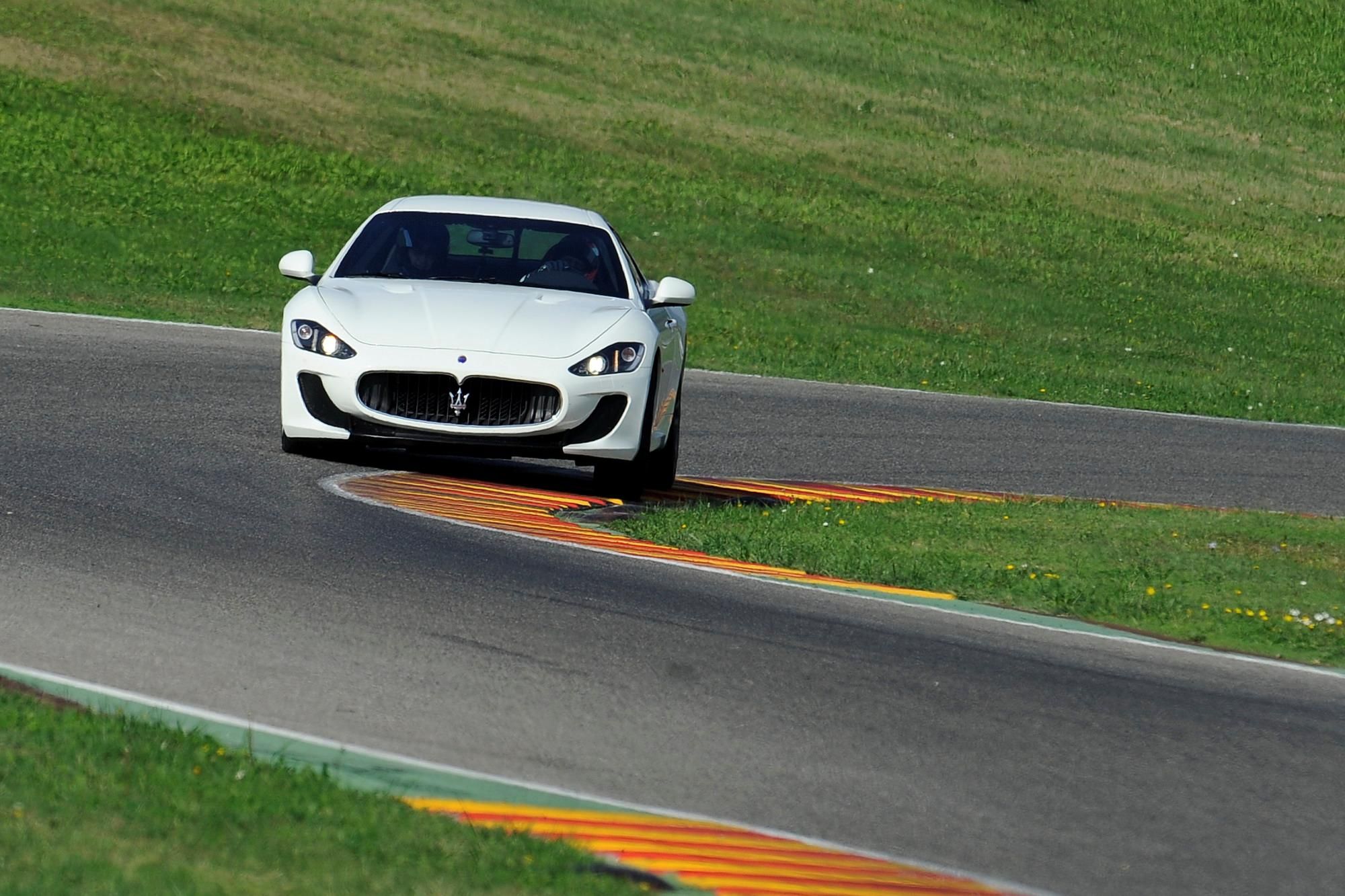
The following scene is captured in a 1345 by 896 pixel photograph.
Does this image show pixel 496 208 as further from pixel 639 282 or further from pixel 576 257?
pixel 639 282

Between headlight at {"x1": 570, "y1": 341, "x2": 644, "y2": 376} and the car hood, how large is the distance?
8 cm

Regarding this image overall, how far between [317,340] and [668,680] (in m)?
4.30

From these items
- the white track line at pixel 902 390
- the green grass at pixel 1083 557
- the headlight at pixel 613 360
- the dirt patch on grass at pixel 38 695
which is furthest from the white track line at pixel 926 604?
the white track line at pixel 902 390

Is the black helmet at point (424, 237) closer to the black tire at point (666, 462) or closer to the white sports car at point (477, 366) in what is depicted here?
the white sports car at point (477, 366)

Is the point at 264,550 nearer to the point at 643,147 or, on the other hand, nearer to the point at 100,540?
the point at 100,540

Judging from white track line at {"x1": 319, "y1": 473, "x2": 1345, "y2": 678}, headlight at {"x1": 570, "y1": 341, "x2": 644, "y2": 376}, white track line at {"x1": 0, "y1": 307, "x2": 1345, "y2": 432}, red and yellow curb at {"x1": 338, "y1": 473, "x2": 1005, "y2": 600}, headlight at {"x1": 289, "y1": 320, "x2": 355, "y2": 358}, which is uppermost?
headlight at {"x1": 570, "y1": 341, "x2": 644, "y2": 376}

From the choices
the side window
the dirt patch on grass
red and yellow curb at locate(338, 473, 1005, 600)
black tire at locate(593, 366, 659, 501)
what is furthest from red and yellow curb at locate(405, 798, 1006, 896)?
the side window

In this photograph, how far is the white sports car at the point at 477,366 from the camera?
10.3 m

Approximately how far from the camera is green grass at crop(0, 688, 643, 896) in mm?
4414

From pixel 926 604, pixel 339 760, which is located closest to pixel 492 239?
pixel 926 604

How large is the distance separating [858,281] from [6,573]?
72.6 ft

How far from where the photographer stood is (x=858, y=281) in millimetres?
29156

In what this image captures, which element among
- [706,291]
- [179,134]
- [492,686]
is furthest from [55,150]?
[492,686]

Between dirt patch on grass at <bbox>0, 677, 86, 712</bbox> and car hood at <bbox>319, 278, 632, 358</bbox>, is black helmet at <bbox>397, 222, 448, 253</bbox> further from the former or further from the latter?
dirt patch on grass at <bbox>0, 677, 86, 712</bbox>
